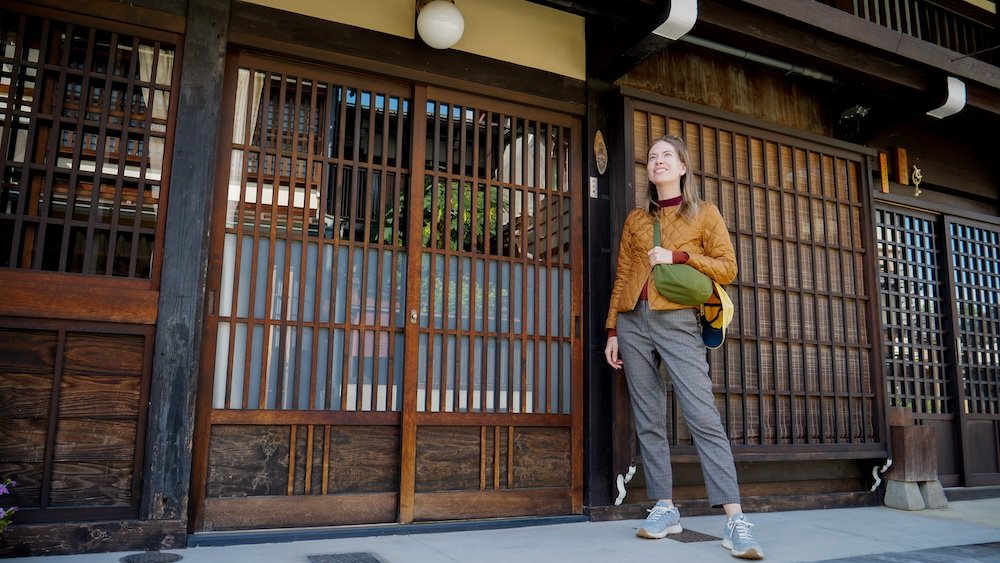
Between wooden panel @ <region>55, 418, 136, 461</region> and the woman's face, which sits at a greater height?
the woman's face

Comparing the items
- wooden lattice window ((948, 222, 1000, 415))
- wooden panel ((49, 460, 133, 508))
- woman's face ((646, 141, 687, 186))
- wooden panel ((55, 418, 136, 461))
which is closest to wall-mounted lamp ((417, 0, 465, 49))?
woman's face ((646, 141, 687, 186))

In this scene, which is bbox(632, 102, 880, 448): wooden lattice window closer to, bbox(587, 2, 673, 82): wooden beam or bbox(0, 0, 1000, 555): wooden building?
bbox(0, 0, 1000, 555): wooden building

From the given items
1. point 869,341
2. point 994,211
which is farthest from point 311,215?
point 994,211

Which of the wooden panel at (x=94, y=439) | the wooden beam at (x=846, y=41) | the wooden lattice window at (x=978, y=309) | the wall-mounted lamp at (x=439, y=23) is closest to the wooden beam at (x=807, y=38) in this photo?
the wooden beam at (x=846, y=41)

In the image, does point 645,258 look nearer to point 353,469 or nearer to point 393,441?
point 393,441

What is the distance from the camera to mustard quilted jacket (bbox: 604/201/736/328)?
11.2 feet

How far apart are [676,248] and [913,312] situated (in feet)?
10.4

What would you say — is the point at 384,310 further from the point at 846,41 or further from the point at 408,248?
the point at 846,41

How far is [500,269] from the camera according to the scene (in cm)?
399

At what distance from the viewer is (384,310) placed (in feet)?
12.0

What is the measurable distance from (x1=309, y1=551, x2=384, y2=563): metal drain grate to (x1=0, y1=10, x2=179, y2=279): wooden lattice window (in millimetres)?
1442

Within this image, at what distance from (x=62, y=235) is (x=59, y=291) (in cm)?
26

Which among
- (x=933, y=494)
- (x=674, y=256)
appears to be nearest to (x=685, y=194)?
(x=674, y=256)

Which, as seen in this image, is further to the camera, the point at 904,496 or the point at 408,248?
the point at 904,496
